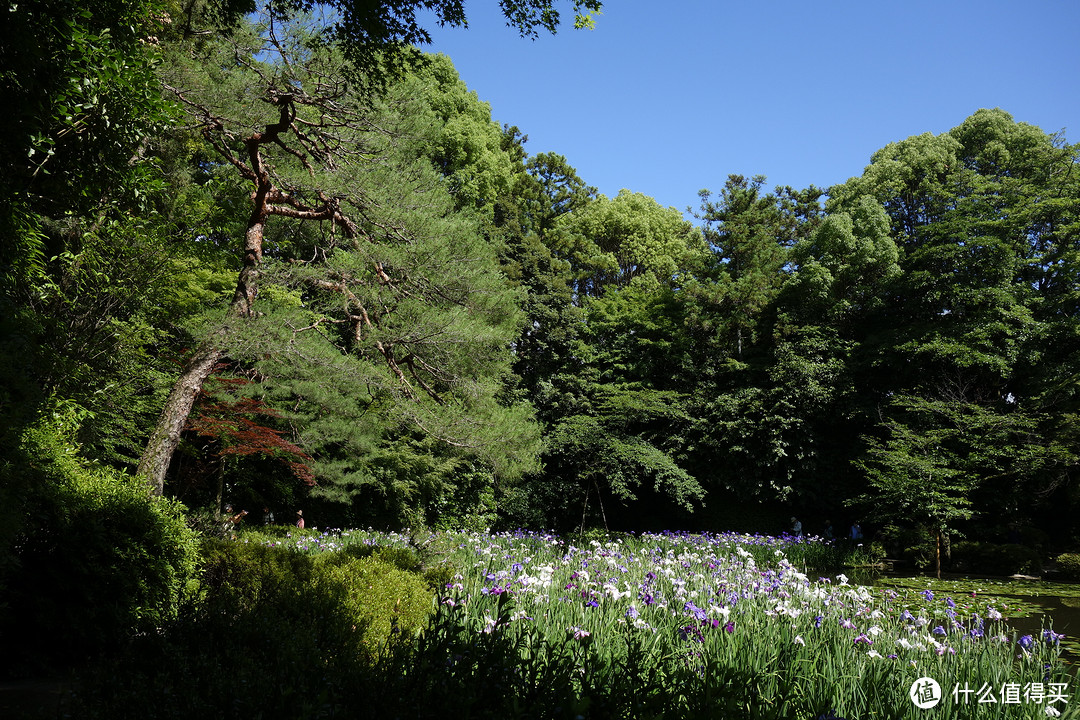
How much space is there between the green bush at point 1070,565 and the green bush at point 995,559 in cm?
36

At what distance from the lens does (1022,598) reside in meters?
7.92

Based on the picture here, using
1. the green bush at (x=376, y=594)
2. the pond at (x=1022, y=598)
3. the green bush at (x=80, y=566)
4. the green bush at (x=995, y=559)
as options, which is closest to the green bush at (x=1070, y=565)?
the green bush at (x=995, y=559)

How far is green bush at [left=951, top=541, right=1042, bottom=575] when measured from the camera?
11.1 meters

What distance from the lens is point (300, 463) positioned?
9625 mm

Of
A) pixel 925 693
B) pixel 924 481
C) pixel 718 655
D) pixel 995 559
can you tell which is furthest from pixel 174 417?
pixel 995 559

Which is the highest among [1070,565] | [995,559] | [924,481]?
[924,481]

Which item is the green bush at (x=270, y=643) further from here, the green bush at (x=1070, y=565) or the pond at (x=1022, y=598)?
the green bush at (x=1070, y=565)

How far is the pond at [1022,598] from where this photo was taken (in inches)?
227

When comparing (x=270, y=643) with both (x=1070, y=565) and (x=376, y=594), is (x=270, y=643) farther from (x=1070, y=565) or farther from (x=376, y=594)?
(x=1070, y=565)

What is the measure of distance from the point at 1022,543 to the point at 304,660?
15631 millimetres

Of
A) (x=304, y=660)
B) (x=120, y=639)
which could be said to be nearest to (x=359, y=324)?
(x=120, y=639)

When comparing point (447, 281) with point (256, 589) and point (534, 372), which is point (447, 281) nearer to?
point (256, 589)

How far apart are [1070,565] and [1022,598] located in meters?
4.12

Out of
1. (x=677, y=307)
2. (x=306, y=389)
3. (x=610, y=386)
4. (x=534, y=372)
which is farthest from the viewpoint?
(x=677, y=307)
